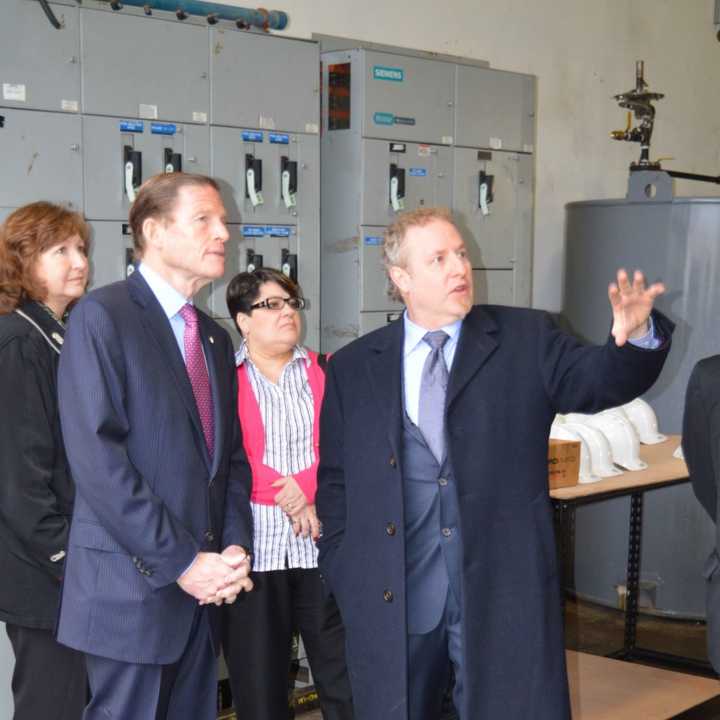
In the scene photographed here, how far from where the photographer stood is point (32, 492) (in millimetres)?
2330

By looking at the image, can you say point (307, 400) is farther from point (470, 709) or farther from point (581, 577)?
point (581, 577)

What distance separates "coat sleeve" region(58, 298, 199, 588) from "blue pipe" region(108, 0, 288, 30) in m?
2.33

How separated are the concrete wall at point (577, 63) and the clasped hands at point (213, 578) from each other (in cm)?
361

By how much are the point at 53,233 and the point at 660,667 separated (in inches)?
108

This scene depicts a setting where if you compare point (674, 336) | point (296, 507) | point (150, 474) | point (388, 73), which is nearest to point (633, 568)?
point (674, 336)

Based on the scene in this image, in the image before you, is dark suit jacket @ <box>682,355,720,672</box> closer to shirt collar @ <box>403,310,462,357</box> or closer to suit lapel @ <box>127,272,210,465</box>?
shirt collar @ <box>403,310,462,357</box>

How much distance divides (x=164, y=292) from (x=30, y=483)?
60 centimetres

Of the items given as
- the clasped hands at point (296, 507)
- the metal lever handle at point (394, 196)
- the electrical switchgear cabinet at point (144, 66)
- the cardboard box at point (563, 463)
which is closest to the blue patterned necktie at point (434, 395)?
the clasped hands at point (296, 507)

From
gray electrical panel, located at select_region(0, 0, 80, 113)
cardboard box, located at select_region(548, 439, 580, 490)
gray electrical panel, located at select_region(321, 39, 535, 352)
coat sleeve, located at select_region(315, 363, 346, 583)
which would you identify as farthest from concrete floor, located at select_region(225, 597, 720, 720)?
gray electrical panel, located at select_region(0, 0, 80, 113)

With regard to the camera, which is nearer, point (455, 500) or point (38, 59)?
point (455, 500)

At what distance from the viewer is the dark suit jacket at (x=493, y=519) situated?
6.68 ft

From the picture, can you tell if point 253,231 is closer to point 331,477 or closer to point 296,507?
point 296,507

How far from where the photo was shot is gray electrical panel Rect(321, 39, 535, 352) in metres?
4.48

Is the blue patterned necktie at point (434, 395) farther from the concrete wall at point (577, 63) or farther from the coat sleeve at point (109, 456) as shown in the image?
the concrete wall at point (577, 63)
